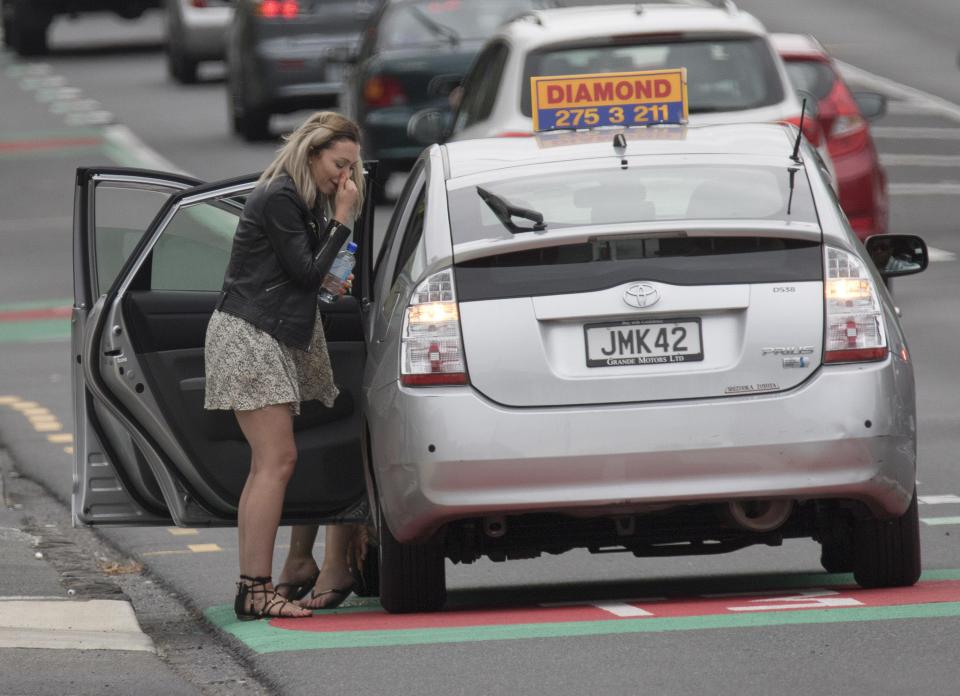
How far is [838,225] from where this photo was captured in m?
7.16

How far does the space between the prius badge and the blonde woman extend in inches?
38.4

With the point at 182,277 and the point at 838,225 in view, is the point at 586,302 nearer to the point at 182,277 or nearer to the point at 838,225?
the point at 838,225

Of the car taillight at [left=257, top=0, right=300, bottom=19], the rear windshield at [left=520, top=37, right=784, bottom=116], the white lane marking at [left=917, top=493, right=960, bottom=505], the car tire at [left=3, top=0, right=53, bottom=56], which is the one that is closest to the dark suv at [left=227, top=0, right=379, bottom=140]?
the car taillight at [left=257, top=0, right=300, bottom=19]

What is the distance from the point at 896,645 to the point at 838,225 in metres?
1.39

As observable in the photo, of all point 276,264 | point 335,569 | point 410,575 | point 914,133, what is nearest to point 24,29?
point 914,133

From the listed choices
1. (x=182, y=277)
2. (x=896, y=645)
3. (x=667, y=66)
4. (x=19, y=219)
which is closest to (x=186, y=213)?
(x=182, y=277)

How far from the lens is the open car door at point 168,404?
7793mm

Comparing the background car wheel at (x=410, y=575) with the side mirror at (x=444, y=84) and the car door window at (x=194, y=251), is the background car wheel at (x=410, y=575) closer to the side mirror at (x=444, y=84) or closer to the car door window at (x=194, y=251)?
the car door window at (x=194, y=251)

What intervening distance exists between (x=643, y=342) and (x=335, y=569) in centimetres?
178

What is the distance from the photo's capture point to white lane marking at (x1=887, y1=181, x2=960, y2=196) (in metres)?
21.5

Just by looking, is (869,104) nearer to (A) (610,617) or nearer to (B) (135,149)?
(A) (610,617)

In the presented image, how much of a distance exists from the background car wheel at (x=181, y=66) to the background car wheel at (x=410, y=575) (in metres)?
25.4

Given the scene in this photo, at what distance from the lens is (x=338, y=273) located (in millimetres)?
7477

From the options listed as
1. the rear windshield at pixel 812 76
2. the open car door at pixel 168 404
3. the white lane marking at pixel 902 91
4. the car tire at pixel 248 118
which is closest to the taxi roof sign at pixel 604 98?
the open car door at pixel 168 404
